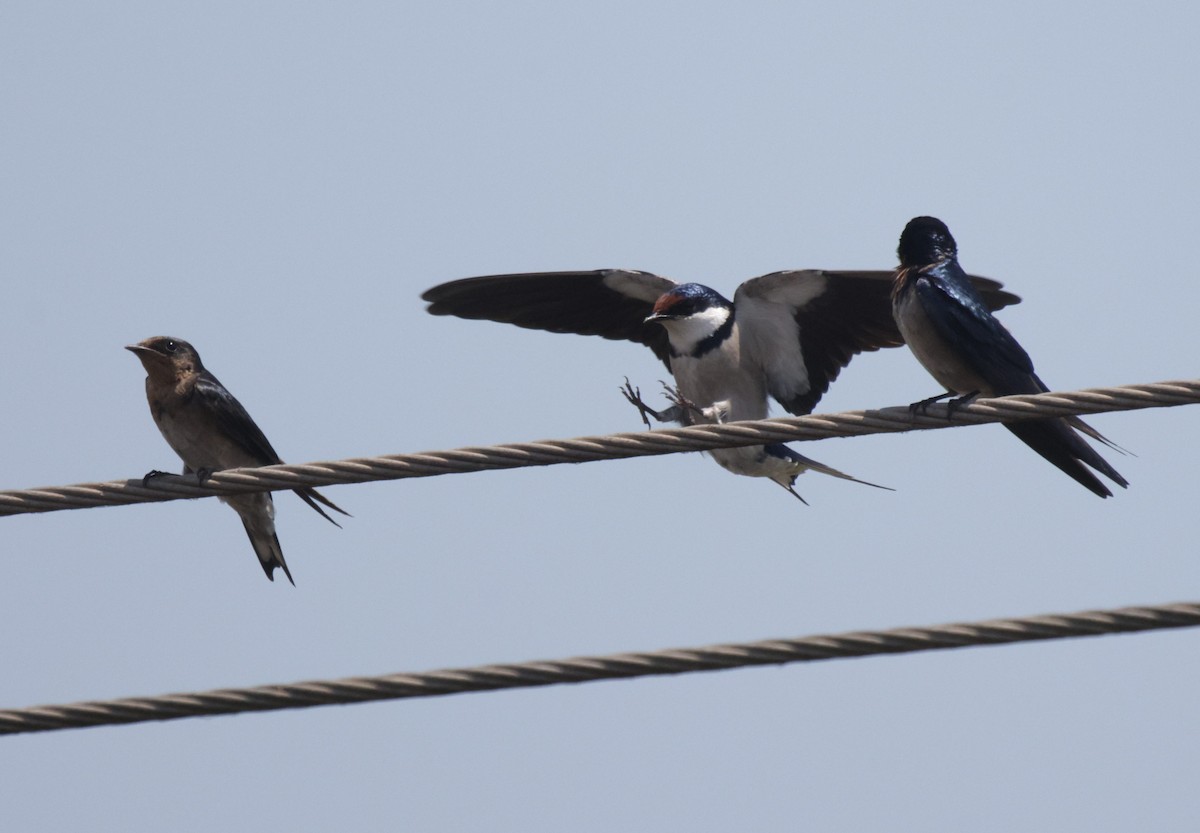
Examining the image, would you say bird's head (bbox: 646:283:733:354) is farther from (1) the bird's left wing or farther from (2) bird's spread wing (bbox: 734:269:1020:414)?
(1) the bird's left wing

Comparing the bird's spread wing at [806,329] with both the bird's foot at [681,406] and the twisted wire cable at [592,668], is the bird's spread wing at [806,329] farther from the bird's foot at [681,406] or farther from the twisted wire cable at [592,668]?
the twisted wire cable at [592,668]

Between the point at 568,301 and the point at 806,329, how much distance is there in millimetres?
1252

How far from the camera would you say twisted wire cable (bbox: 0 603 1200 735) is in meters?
3.57

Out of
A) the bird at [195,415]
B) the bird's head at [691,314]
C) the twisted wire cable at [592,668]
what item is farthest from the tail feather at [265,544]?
the twisted wire cable at [592,668]

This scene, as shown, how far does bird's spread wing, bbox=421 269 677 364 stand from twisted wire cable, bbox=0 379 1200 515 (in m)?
3.29

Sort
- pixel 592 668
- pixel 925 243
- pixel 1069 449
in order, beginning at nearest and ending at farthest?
pixel 592 668 → pixel 1069 449 → pixel 925 243

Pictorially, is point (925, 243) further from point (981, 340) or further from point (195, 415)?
point (195, 415)

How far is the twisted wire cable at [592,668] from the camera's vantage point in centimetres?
357

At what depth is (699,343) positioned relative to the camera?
753 cm

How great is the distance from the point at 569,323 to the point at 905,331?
7.12ft

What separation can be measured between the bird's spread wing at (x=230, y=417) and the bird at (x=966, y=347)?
2.68m

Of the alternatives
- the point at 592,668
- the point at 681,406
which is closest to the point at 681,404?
the point at 681,406

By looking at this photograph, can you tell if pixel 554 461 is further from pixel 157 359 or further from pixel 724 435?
pixel 157 359

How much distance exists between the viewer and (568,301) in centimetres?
830
